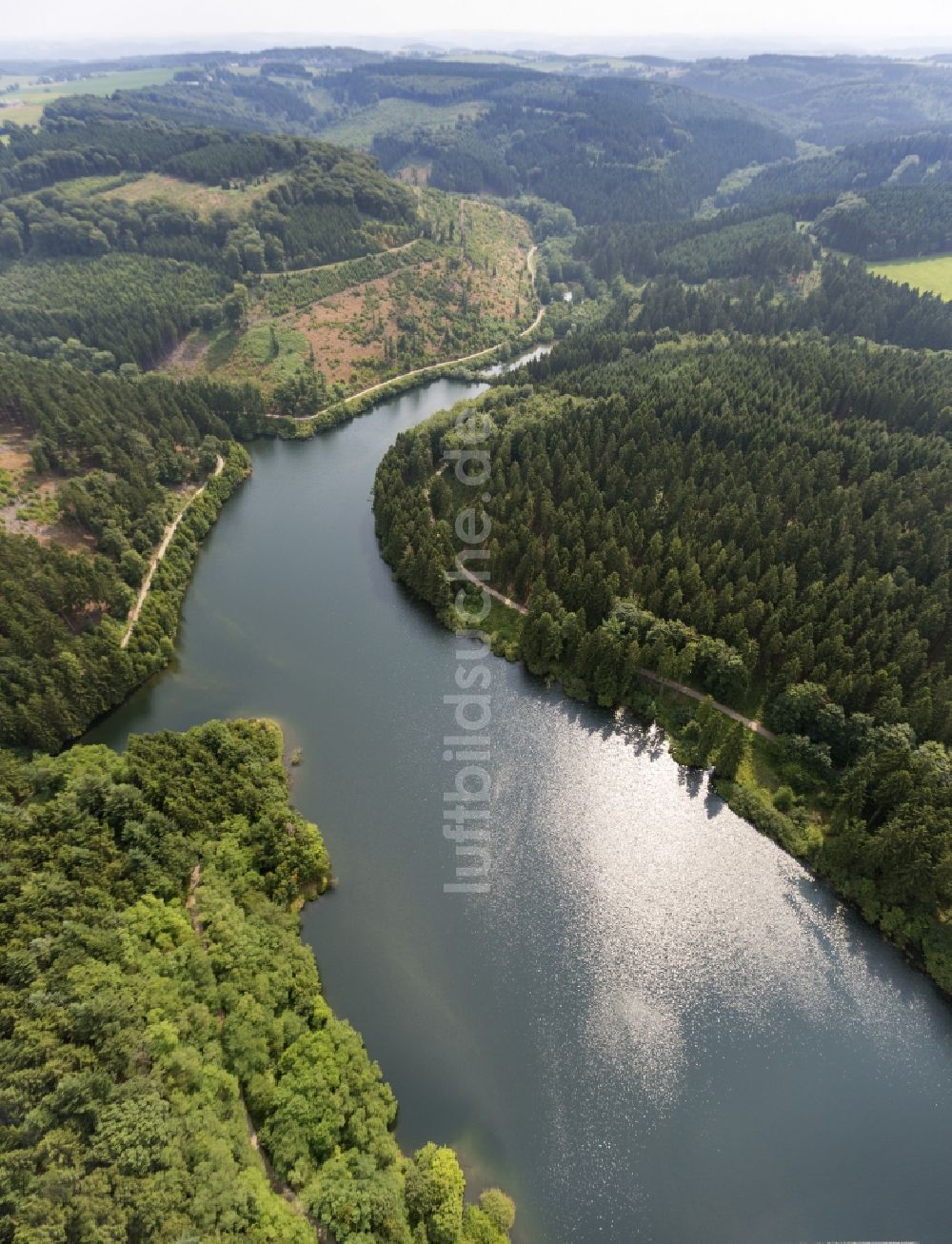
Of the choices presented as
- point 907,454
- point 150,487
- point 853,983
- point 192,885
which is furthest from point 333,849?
point 907,454

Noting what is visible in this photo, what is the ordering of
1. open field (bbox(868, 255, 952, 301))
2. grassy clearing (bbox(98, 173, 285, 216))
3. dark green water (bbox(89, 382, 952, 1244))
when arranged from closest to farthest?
1. dark green water (bbox(89, 382, 952, 1244))
2. open field (bbox(868, 255, 952, 301))
3. grassy clearing (bbox(98, 173, 285, 216))

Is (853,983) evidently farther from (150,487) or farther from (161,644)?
(150,487)

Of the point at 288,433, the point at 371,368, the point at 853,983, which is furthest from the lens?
the point at 371,368

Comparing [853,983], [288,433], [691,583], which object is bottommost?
[288,433]

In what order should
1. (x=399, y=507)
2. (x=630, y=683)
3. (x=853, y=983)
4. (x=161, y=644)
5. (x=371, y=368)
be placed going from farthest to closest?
(x=371, y=368)
(x=399, y=507)
(x=161, y=644)
(x=630, y=683)
(x=853, y=983)

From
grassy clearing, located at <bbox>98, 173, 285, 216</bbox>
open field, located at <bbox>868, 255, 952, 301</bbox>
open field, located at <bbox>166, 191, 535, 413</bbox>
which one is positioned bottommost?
open field, located at <bbox>166, 191, 535, 413</bbox>

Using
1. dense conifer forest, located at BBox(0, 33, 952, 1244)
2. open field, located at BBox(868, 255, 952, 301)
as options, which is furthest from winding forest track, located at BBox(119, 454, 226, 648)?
open field, located at BBox(868, 255, 952, 301)

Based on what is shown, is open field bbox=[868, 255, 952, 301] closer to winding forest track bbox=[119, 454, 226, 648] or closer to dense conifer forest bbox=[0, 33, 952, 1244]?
dense conifer forest bbox=[0, 33, 952, 1244]
